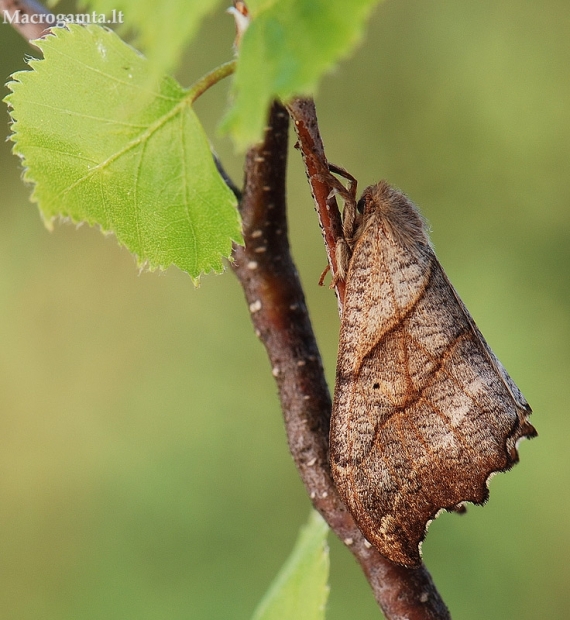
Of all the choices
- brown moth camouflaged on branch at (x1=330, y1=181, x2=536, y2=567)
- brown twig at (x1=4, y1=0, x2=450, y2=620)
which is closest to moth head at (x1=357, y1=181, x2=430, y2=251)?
brown moth camouflaged on branch at (x1=330, y1=181, x2=536, y2=567)

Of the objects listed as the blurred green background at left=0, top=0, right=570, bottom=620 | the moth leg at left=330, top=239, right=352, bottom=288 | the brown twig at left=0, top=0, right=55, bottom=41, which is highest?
the blurred green background at left=0, top=0, right=570, bottom=620

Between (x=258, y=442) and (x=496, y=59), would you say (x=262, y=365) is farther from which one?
(x=496, y=59)

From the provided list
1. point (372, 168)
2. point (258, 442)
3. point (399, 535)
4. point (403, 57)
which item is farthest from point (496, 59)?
point (399, 535)

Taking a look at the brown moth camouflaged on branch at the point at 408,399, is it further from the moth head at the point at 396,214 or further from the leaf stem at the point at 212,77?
the leaf stem at the point at 212,77

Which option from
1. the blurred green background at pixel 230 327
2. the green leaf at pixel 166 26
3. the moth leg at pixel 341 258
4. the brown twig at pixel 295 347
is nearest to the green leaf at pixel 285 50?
the green leaf at pixel 166 26

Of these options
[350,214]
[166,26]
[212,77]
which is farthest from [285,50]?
[350,214]

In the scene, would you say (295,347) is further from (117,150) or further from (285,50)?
(285,50)

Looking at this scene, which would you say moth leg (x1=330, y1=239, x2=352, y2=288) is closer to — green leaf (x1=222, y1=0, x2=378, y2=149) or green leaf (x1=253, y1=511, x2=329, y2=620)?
green leaf (x1=253, y1=511, x2=329, y2=620)
